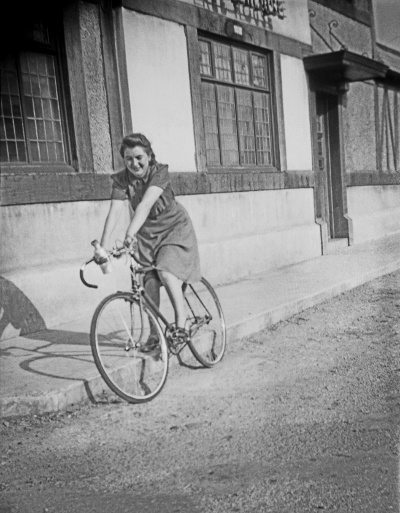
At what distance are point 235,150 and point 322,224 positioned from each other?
2.75 metres

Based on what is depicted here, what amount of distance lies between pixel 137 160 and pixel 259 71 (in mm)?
6505

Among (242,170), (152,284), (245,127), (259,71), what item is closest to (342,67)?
(259,71)

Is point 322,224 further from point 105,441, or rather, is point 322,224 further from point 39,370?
point 105,441

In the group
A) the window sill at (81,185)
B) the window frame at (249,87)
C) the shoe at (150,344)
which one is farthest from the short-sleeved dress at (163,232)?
the window frame at (249,87)

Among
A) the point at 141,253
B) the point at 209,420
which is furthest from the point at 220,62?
the point at 209,420

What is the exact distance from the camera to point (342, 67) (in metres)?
10.6

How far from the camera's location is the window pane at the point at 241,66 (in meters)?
9.48

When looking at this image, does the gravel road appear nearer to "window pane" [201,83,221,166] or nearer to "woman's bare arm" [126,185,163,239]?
"woman's bare arm" [126,185,163,239]

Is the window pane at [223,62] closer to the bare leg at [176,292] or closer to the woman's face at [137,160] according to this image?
the woman's face at [137,160]

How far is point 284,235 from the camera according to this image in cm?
1015

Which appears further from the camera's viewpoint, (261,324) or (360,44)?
(360,44)

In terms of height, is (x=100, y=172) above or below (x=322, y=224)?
above

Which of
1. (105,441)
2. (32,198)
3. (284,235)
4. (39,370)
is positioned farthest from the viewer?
(284,235)

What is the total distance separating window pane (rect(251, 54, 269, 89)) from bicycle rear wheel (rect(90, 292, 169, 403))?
6.79 meters
